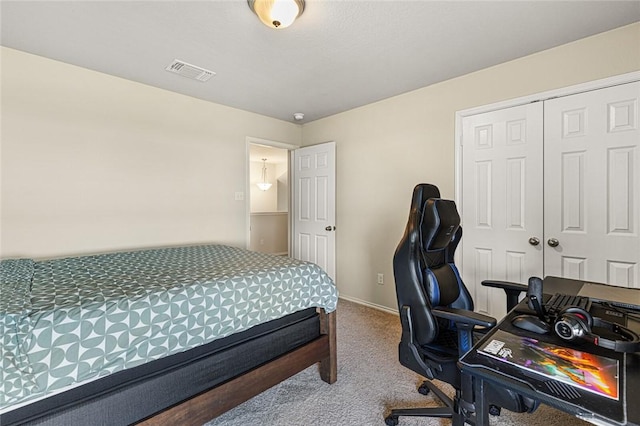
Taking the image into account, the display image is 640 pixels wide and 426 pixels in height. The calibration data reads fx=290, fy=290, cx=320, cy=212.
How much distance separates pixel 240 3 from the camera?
1.72m

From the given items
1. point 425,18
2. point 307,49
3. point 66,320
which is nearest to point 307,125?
point 307,49

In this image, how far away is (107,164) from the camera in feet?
8.85

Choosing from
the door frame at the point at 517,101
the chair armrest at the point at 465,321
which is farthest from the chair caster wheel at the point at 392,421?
the door frame at the point at 517,101

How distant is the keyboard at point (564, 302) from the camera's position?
1189mm

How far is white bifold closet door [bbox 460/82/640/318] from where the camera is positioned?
2.02m

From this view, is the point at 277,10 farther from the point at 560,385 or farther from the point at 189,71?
the point at 560,385

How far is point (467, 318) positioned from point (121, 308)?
1476 mm

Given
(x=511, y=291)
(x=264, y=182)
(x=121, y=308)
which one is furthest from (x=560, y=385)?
(x=264, y=182)

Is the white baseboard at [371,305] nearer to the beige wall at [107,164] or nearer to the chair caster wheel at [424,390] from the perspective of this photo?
the chair caster wheel at [424,390]

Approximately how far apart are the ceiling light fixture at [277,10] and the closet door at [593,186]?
2062 mm

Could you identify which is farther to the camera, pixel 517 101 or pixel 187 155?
pixel 187 155

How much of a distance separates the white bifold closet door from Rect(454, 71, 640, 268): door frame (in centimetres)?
4

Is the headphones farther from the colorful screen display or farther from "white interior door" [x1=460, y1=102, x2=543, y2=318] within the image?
"white interior door" [x1=460, y1=102, x2=543, y2=318]

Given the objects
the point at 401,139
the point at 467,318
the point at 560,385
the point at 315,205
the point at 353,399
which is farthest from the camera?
the point at 315,205
